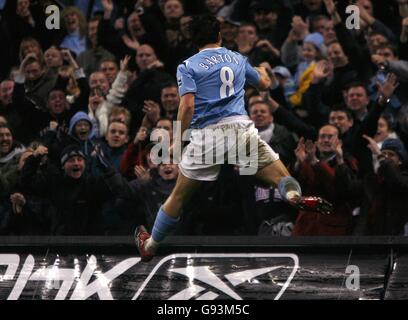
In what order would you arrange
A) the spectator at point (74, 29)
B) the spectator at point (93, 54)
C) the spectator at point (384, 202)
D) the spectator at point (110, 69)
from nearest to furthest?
the spectator at point (384, 202) < the spectator at point (110, 69) < the spectator at point (93, 54) < the spectator at point (74, 29)

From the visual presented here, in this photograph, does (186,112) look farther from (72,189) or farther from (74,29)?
(74,29)

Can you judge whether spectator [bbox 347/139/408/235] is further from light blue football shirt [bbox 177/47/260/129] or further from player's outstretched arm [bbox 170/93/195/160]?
player's outstretched arm [bbox 170/93/195/160]

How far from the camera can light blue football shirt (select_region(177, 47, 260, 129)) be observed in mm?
9789

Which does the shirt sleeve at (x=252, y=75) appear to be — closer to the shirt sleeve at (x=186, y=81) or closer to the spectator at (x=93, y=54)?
the shirt sleeve at (x=186, y=81)

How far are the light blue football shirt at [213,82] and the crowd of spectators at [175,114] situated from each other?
2.34 m

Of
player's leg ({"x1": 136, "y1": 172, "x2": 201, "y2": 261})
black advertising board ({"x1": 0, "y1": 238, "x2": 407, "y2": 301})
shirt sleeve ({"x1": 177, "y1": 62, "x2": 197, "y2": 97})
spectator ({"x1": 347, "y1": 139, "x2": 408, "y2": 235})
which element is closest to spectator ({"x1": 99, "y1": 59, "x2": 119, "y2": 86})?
black advertising board ({"x1": 0, "y1": 238, "x2": 407, "y2": 301})

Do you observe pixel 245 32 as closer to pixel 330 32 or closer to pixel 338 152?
pixel 330 32

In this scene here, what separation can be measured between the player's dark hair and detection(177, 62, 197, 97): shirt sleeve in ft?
1.05

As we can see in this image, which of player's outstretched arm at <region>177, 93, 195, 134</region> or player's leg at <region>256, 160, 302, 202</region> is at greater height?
player's outstretched arm at <region>177, 93, 195, 134</region>

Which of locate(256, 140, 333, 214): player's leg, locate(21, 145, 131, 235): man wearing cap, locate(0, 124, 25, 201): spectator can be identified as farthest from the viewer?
locate(0, 124, 25, 201): spectator

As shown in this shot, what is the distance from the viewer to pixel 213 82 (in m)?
9.85

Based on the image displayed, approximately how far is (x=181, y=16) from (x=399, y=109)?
2923 millimetres

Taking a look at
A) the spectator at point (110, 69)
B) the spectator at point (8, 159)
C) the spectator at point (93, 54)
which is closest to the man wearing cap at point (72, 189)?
the spectator at point (8, 159)

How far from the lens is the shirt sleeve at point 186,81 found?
9.70m
